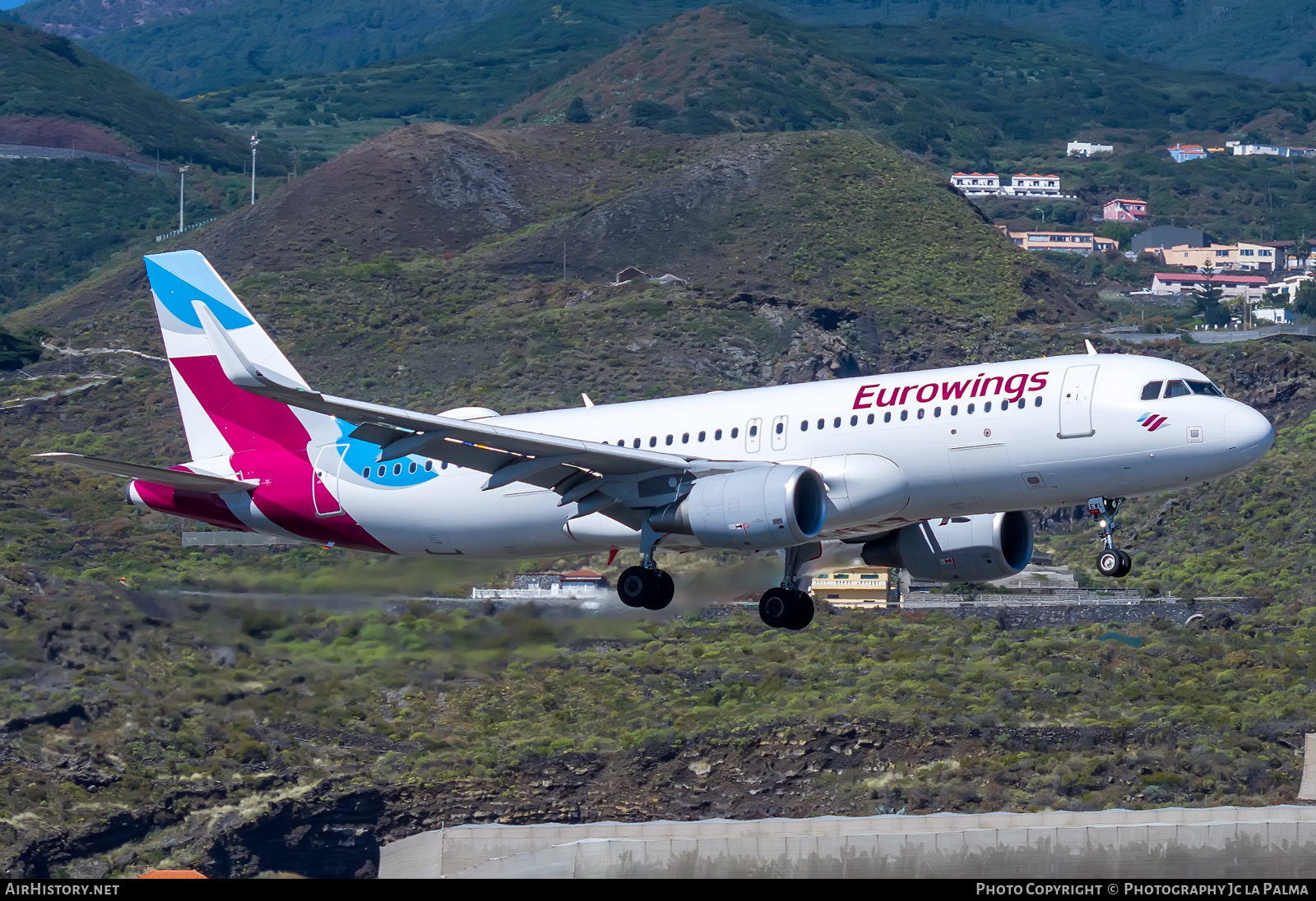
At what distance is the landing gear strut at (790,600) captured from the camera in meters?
47.5

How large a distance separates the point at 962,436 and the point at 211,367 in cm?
2105

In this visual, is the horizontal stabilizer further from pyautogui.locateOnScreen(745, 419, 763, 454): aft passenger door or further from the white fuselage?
pyautogui.locateOnScreen(745, 419, 763, 454): aft passenger door

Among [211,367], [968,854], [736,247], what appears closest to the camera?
[211,367]

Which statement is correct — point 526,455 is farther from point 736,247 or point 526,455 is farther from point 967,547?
point 736,247

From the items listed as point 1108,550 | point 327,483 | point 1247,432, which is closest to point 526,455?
point 327,483

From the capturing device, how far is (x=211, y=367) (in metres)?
52.4

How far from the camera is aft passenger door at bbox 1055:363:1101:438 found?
42000mm

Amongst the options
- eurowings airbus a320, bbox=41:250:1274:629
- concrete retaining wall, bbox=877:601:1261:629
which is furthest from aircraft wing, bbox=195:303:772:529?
concrete retaining wall, bbox=877:601:1261:629

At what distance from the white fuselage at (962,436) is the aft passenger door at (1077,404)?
0.08ft

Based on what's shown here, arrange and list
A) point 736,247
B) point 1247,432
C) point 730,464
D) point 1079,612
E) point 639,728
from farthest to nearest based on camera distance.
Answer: point 736,247 < point 1079,612 < point 639,728 < point 730,464 < point 1247,432

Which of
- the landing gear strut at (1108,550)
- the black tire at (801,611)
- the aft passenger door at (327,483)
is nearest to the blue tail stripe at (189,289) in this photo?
the aft passenger door at (327,483)

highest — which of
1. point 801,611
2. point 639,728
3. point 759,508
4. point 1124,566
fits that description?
point 759,508

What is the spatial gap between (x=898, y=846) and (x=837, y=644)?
118ft

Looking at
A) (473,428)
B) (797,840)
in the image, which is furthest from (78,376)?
(473,428)
